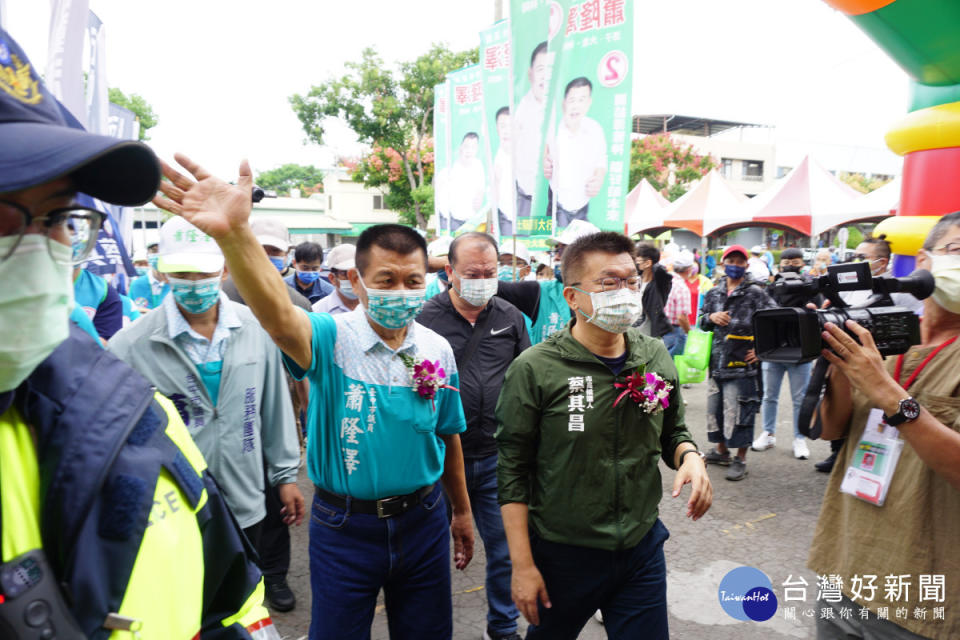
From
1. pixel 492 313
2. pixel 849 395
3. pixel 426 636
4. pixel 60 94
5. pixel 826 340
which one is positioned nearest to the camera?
pixel 826 340

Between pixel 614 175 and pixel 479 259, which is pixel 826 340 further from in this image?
pixel 614 175

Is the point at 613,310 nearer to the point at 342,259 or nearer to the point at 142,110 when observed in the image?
the point at 342,259

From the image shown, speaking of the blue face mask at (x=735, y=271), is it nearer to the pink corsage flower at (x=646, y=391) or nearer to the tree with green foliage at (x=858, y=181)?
the pink corsage flower at (x=646, y=391)

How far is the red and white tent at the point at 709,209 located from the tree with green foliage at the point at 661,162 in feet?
45.1

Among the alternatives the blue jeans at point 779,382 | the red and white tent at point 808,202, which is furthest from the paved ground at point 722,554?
the red and white tent at point 808,202

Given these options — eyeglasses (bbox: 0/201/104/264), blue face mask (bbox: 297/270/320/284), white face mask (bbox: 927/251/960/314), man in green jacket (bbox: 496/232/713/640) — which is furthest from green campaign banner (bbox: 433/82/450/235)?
eyeglasses (bbox: 0/201/104/264)

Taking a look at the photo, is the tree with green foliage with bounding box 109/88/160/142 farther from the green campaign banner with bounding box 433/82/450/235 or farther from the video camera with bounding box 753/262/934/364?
the video camera with bounding box 753/262/934/364

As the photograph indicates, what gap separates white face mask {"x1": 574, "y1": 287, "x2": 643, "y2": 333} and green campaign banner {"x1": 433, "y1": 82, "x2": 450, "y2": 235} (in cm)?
788

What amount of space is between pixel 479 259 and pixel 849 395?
209 centimetres

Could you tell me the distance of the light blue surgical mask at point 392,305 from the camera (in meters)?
2.22

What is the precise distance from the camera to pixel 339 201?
47781 mm

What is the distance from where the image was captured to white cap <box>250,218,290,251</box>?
15.8ft

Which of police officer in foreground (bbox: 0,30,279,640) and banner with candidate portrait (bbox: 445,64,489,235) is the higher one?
banner with candidate portrait (bbox: 445,64,489,235)

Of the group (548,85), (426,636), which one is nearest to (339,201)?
(548,85)
